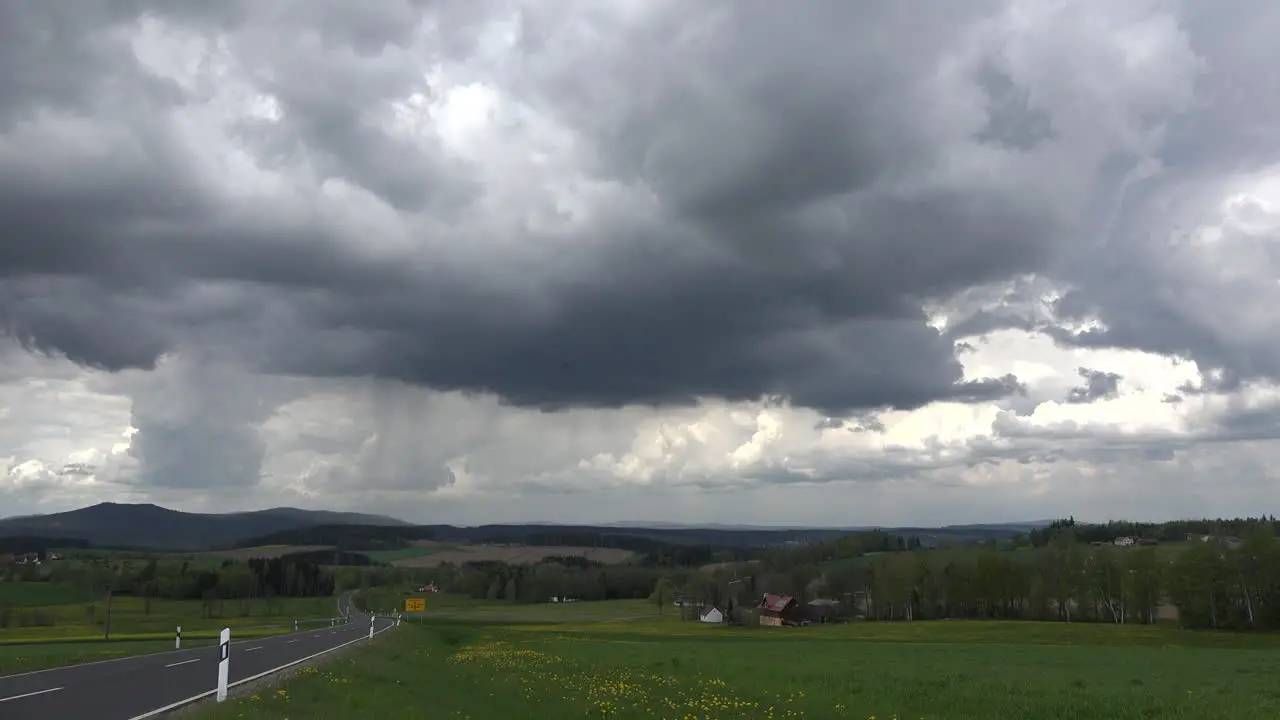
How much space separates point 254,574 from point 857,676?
620 ft

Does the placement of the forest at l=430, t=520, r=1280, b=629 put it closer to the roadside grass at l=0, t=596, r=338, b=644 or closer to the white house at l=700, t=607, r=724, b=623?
the white house at l=700, t=607, r=724, b=623

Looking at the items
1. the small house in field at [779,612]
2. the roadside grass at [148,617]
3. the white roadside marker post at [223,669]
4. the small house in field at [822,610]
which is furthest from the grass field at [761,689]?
the small house in field at [822,610]

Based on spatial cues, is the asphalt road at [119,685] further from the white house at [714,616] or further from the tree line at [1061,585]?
the white house at [714,616]

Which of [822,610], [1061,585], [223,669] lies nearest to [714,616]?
[822,610]

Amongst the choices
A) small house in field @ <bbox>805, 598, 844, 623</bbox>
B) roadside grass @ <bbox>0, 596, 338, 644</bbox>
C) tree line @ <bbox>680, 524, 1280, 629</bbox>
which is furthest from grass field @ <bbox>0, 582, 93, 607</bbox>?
small house in field @ <bbox>805, 598, 844, 623</bbox>

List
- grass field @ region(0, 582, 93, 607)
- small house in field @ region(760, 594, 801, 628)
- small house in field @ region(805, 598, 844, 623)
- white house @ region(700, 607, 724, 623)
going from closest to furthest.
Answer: small house in field @ region(760, 594, 801, 628) < small house in field @ region(805, 598, 844, 623) < grass field @ region(0, 582, 93, 607) < white house @ region(700, 607, 724, 623)

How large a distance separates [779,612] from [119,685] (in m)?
118

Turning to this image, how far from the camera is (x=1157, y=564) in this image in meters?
113

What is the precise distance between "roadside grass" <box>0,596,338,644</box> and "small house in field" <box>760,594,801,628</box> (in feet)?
218

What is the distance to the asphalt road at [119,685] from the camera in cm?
2139

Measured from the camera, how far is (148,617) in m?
144

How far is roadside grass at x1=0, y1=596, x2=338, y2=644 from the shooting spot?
106 meters

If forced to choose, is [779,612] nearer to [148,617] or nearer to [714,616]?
[714,616]

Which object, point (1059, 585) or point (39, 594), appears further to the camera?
point (39, 594)
